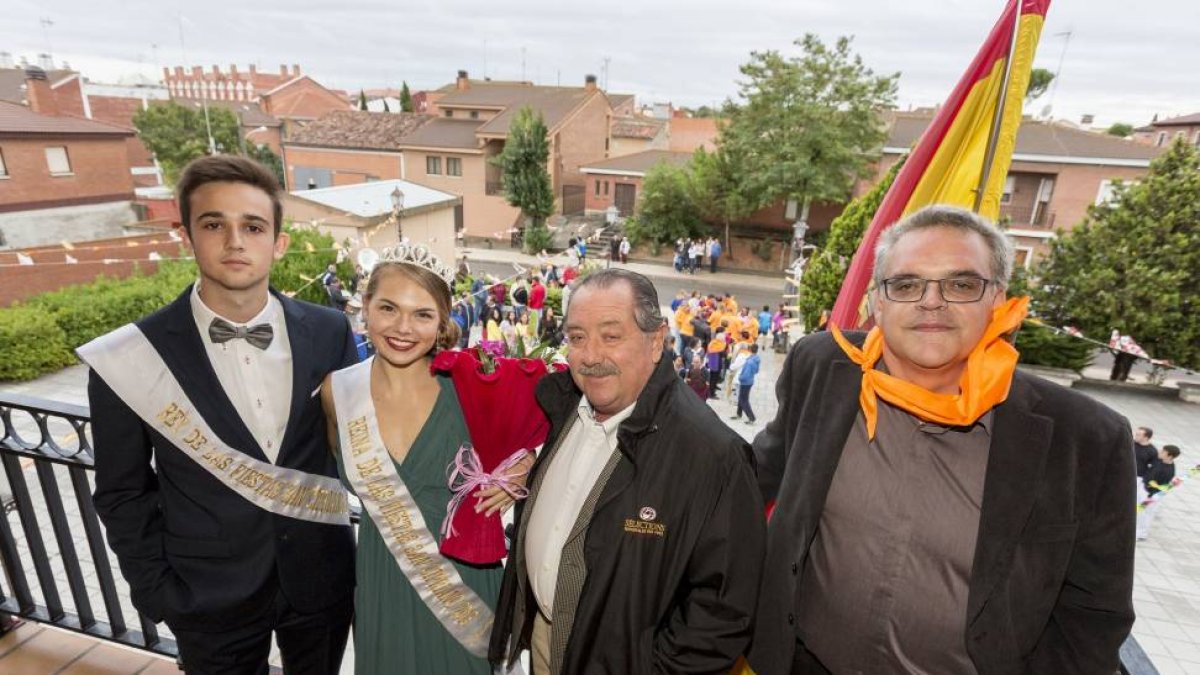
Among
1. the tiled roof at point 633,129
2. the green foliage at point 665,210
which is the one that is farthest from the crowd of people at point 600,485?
the tiled roof at point 633,129

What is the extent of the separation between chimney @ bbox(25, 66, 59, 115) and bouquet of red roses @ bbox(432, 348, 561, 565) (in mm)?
34473

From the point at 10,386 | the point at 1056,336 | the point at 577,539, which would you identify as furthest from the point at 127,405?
the point at 1056,336

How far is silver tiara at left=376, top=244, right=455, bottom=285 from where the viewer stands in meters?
1.93

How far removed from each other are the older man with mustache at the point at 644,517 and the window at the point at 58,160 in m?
25.7

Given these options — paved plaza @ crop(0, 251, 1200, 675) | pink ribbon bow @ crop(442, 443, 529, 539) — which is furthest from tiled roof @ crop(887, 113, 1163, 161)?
pink ribbon bow @ crop(442, 443, 529, 539)

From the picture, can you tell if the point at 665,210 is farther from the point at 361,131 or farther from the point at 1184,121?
the point at 1184,121

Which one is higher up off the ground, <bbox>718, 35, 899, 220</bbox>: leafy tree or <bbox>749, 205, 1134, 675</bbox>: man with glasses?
<bbox>718, 35, 899, 220</bbox>: leafy tree

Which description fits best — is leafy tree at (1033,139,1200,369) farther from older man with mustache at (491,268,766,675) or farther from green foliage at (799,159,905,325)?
older man with mustache at (491,268,766,675)

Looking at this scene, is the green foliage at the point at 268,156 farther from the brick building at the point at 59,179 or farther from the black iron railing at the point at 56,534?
the black iron railing at the point at 56,534

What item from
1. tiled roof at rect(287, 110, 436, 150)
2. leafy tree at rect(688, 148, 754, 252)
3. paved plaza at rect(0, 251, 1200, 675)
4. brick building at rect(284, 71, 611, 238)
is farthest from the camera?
tiled roof at rect(287, 110, 436, 150)

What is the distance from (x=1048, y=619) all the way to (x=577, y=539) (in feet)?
4.14

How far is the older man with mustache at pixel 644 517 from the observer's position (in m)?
1.62

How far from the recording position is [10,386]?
1130 centimetres

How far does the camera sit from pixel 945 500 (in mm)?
1607
